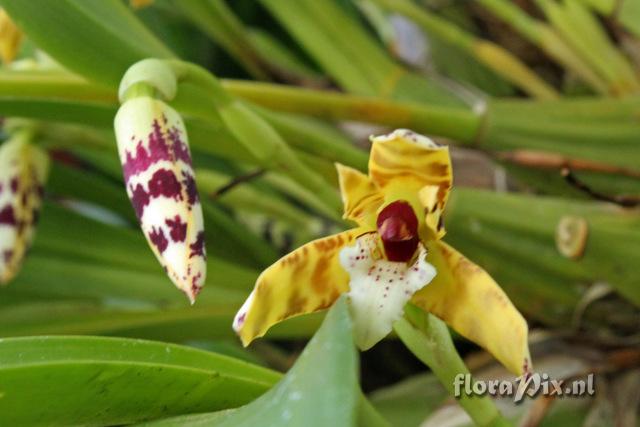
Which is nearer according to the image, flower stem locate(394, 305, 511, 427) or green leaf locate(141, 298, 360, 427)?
green leaf locate(141, 298, 360, 427)

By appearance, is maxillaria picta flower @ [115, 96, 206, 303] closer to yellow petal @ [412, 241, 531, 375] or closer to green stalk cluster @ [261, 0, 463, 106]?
yellow petal @ [412, 241, 531, 375]

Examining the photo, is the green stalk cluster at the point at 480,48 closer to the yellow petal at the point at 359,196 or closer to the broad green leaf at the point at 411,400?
the broad green leaf at the point at 411,400

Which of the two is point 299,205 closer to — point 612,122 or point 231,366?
→ point 612,122

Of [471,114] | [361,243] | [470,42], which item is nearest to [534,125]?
[471,114]

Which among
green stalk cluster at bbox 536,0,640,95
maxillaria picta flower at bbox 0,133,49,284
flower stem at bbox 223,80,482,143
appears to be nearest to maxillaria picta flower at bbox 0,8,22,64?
maxillaria picta flower at bbox 0,133,49,284

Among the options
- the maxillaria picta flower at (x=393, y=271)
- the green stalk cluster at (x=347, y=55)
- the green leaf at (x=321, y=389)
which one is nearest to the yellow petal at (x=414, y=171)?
the maxillaria picta flower at (x=393, y=271)

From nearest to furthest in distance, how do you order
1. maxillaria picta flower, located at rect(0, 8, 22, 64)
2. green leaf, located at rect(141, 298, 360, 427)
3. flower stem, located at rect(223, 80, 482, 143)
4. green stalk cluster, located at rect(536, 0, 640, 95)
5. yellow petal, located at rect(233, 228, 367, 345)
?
green leaf, located at rect(141, 298, 360, 427) < yellow petal, located at rect(233, 228, 367, 345) < maxillaria picta flower, located at rect(0, 8, 22, 64) < flower stem, located at rect(223, 80, 482, 143) < green stalk cluster, located at rect(536, 0, 640, 95)
